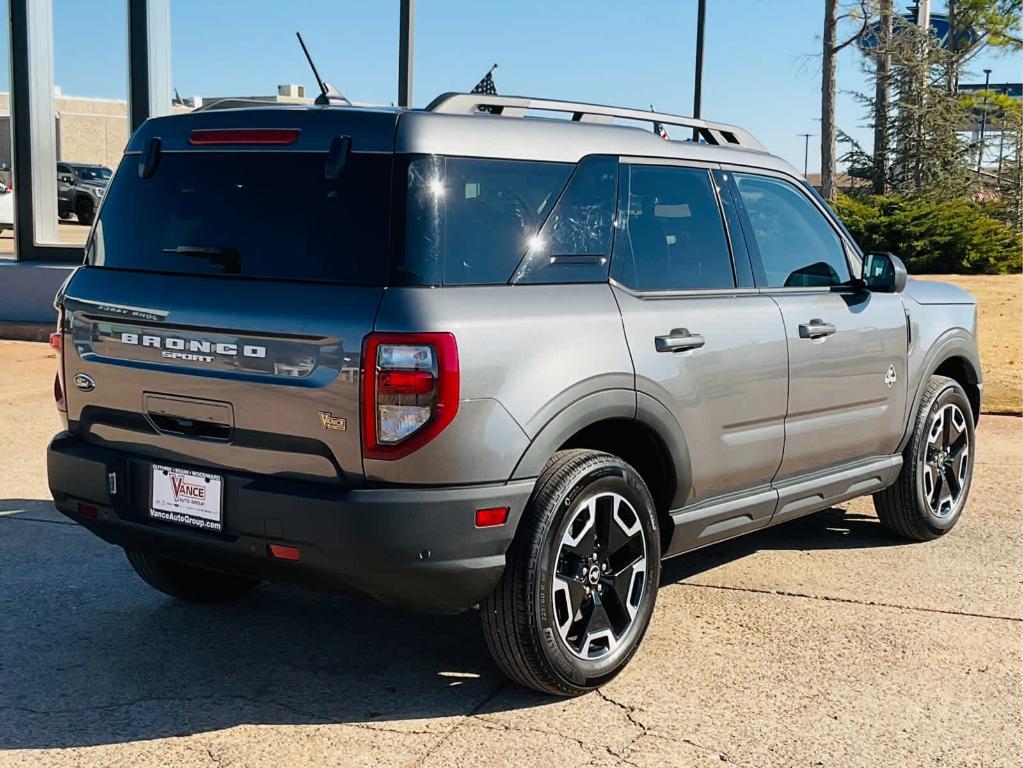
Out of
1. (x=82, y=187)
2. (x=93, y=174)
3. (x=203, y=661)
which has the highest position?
(x=93, y=174)

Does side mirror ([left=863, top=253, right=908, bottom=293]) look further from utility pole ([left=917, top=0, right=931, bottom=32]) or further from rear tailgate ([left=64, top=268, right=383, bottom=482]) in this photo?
utility pole ([left=917, top=0, right=931, bottom=32])

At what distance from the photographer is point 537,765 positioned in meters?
3.67

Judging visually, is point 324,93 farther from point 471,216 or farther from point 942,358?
point 942,358

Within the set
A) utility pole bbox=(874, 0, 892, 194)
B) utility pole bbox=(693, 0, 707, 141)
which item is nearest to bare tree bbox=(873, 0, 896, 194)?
utility pole bbox=(874, 0, 892, 194)

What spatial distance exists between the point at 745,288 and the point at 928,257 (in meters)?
20.2

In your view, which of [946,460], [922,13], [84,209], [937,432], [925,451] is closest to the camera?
[925,451]

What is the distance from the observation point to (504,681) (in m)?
4.36

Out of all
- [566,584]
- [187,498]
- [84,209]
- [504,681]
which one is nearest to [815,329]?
[566,584]

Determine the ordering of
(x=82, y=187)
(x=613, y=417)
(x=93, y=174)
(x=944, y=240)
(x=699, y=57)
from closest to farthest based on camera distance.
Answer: (x=613, y=417) < (x=699, y=57) < (x=944, y=240) < (x=82, y=187) < (x=93, y=174)

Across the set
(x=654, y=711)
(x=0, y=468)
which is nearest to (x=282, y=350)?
(x=654, y=711)

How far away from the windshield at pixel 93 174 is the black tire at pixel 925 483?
93.2 ft

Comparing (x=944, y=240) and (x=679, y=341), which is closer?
(x=679, y=341)

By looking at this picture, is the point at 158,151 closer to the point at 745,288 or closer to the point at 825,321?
the point at 745,288

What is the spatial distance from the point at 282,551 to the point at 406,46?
34.8ft
